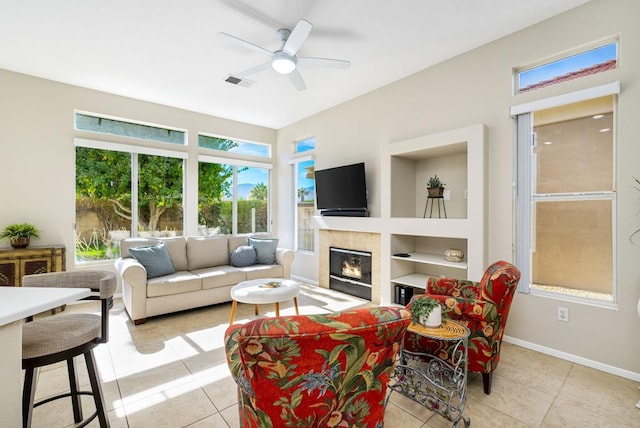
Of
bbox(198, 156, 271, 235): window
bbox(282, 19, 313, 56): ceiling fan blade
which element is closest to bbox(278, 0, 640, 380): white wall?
bbox(282, 19, 313, 56): ceiling fan blade

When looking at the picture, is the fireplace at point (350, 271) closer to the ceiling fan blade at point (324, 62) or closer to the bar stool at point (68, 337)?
the ceiling fan blade at point (324, 62)

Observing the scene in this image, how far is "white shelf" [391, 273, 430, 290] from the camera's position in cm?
359

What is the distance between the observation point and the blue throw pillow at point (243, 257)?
4.50 m

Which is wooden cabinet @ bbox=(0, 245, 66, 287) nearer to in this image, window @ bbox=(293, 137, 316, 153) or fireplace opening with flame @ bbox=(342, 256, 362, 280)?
fireplace opening with flame @ bbox=(342, 256, 362, 280)

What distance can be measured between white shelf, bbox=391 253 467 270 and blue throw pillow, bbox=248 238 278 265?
6.35ft

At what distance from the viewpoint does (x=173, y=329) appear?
328cm

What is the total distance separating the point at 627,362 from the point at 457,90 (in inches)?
116

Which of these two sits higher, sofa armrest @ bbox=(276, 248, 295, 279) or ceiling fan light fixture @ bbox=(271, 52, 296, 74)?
ceiling fan light fixture @ bbox=(271, 52, 296, 74)

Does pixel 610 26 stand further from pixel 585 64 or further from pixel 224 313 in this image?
pixel 224 313

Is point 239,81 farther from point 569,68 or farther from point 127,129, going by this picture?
point 569,68

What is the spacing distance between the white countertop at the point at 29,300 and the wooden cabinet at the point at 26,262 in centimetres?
295

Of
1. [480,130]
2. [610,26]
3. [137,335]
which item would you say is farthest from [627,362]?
[137,335]

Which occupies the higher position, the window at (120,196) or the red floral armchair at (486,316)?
the window at (120,196)

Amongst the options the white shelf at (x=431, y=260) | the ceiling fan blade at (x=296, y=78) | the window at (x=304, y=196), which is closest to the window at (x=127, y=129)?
the window at (x=304, y=196)
